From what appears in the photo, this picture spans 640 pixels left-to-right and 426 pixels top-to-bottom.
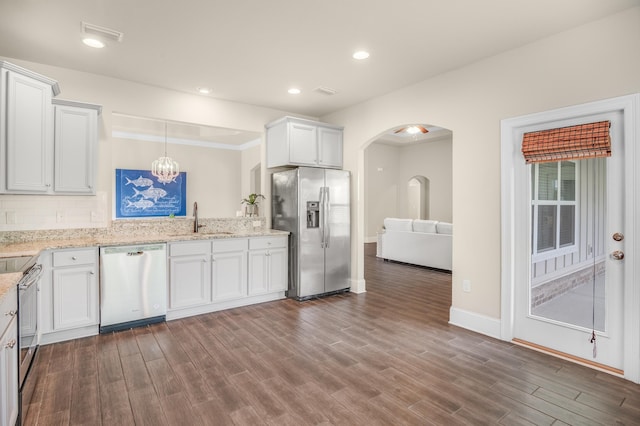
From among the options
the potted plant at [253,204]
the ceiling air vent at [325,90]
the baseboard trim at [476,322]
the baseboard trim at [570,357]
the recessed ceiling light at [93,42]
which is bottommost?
the baseboard trim at [570,357]

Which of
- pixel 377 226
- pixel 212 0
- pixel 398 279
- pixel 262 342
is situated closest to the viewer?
pixel 212 0

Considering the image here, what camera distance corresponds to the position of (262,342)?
3.21 meters

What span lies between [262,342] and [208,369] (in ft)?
2.04

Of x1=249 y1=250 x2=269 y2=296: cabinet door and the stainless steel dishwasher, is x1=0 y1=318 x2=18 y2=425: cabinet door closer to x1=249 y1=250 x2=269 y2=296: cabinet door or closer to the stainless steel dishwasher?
the stainless steel dishwasher

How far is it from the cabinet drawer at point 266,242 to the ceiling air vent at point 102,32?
8.32ft

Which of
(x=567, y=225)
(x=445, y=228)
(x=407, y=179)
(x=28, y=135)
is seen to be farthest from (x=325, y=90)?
(x=407, y=179)

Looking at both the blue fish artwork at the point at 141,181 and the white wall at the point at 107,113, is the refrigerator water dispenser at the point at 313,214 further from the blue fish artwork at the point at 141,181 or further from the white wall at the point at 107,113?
the blue fish artwork at the point at 141,181

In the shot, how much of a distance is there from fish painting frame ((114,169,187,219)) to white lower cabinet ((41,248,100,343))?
4.19 meters

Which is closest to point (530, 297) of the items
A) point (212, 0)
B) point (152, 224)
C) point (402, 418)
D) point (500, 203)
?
point (500, 203)

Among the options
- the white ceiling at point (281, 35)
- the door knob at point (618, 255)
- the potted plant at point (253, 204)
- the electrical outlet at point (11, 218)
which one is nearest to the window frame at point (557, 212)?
the door knob at point (618, 255)

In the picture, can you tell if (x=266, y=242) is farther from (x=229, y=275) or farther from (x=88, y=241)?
(x=88, y=241)

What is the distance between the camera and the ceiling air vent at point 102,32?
9.23 ft

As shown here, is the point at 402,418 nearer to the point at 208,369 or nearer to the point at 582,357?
the point at 208,369

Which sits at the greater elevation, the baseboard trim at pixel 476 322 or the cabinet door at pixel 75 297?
the cabinet door at pixel 75 297
